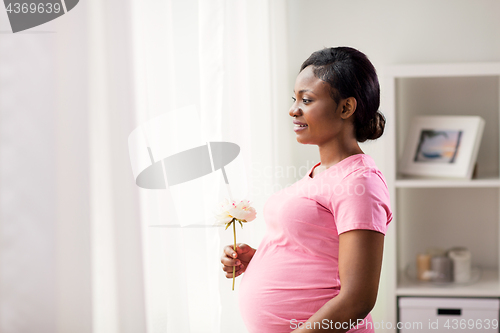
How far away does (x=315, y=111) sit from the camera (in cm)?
94

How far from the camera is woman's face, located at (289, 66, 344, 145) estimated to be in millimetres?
934

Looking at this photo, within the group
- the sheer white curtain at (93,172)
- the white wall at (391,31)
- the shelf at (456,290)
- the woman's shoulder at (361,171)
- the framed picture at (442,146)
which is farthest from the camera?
the white wall at (391,31)

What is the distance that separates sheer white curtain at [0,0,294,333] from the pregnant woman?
0.26m

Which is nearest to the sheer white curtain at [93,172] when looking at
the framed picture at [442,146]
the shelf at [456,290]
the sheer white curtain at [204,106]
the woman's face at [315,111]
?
the sheer white curtain at [204,106]

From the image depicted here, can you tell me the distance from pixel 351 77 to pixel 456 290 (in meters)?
1.30

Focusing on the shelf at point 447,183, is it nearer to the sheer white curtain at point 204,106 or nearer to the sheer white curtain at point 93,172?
the sheer white curtain at point 204,106

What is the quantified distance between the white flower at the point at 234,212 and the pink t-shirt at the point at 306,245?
0.08m

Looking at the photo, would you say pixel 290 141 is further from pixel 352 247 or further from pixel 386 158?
pixel 352 247

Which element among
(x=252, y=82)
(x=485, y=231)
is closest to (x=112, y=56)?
(x=252, y=82)

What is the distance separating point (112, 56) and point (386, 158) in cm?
129

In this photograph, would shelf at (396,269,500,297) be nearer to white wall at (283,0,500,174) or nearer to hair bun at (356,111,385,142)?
white wall at (283,0,500,174)

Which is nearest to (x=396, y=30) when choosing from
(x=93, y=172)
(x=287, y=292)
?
(x=287, y=292)

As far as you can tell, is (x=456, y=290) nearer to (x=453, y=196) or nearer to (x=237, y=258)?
(x=453, y=196)

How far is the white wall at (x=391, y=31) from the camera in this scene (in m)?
2.03
